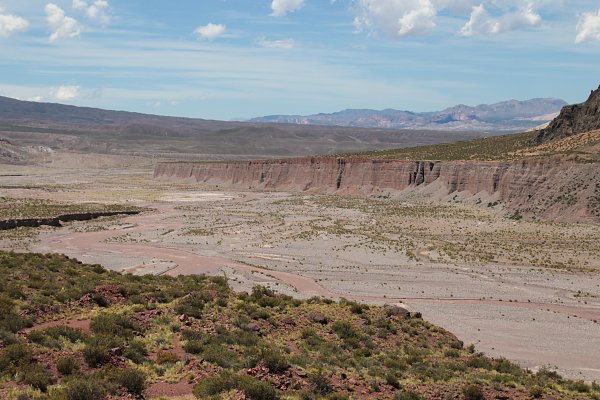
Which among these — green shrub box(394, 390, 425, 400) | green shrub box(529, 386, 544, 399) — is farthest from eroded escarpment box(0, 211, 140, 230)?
green shrub box(529, 386, 544, 399)

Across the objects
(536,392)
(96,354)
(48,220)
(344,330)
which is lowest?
(48,220)

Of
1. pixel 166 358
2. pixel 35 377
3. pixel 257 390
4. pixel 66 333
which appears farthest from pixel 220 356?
pixel 35 377

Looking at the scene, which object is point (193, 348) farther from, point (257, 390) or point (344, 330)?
point (344, 330)

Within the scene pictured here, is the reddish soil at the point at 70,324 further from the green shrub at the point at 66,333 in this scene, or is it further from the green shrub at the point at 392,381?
the green shrub at the point at 392,381

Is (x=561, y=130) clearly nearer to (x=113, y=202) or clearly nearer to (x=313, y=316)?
(x=113, y=202)

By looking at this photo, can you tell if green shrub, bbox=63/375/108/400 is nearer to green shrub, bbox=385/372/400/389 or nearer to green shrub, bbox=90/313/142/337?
green shrub, bbox=90/313/142/337

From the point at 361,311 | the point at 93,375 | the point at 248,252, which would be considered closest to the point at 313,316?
the point at 361,311
